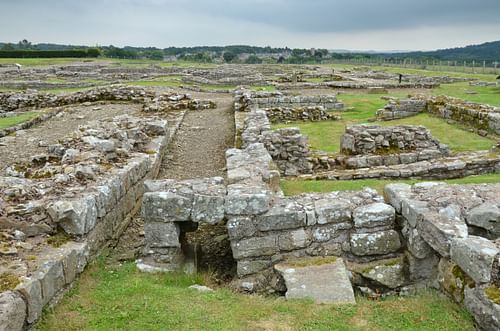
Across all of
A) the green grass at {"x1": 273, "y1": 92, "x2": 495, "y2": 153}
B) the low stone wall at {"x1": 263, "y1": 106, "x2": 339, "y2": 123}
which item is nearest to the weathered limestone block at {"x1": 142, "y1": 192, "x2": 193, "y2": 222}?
the green grass at {"x1": 273, "y1": 92, "x2": 495, "y2": 153}

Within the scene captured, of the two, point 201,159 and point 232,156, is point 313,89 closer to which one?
point 201,159

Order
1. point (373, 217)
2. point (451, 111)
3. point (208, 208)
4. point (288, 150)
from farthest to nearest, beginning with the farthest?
point (451, 111), point (288, 150), point (208, 208), point (373, 217)

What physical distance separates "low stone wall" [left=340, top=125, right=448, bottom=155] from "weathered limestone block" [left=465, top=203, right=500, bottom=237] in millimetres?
7065

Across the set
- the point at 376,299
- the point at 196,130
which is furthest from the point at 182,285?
the point at 196,130

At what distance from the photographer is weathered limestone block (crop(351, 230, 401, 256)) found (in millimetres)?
6605

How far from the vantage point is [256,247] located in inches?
260

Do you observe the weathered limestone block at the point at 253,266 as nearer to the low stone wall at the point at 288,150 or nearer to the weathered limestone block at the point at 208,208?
the weathered limestone block at the point at 208,208

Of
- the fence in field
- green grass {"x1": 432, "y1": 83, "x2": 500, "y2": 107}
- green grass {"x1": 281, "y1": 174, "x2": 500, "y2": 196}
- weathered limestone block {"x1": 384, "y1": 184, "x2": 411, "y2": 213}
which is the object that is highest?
the fence in field

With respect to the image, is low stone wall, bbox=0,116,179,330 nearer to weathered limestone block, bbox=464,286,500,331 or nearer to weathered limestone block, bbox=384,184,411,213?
weathered limestone block, bbox=384,184,411,213

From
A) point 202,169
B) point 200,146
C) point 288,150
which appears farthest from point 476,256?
point 200,146

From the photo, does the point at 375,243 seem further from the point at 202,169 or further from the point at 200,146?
the point at 200,146

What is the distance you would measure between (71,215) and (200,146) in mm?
9005

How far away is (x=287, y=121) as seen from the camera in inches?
814

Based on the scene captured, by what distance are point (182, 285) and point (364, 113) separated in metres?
18.7
